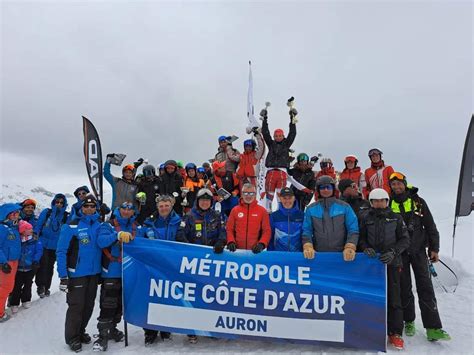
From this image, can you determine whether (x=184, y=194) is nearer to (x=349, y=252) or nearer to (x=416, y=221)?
(x=349, y=252)

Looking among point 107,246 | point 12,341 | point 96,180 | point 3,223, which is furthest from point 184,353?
point 96,180

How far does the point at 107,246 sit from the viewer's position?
5.31 meters

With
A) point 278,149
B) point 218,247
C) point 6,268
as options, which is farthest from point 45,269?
point 278,149

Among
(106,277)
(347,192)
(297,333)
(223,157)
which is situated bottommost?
(297,333)

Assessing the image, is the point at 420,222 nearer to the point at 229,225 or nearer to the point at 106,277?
the point at 229,225

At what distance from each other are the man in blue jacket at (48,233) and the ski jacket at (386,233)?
22.8 ft

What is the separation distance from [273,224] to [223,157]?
4746 mm

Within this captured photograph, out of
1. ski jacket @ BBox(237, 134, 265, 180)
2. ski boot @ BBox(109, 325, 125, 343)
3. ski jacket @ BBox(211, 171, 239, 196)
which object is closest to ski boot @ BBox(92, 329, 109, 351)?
ski boot @ BBox(109, 325, 125, 343)

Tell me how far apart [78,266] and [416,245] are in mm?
5376

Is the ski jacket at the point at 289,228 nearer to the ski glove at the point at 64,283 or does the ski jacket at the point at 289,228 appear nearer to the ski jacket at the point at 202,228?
the ski jacket at the point at 202,228

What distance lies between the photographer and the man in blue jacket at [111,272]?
5.27 m

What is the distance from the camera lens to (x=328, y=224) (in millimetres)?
4984

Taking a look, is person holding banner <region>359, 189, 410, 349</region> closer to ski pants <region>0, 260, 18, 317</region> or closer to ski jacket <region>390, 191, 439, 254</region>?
ski jacket <region>390, 191, 439, 254</region>

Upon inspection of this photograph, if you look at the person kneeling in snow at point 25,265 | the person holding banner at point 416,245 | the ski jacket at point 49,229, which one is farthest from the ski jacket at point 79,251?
the person holding banner at point 416,245
